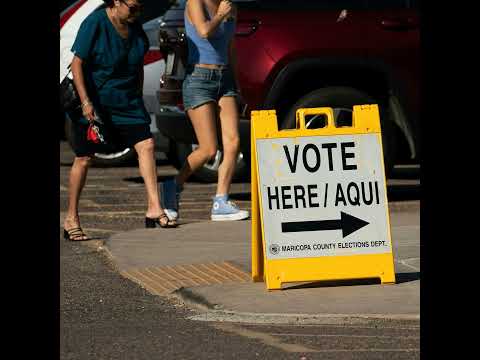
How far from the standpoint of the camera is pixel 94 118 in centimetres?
1098

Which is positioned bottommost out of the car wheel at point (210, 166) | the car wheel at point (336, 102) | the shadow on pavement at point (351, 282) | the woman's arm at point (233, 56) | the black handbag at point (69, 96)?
the shadow on pavement at point (351, 282)

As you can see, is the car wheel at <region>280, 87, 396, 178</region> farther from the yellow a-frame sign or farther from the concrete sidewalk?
the yellow a-frame sign

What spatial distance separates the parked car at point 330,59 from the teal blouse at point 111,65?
62.1 inches

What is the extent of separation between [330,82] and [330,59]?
29cm

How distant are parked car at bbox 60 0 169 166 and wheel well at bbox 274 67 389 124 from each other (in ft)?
6.45

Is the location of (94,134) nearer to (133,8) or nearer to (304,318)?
(133,8)

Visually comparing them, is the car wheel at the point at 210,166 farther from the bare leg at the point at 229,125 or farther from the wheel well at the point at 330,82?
the bare leg at the point at 229,125

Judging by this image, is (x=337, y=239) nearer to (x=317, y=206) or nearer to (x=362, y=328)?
(x=317, y=206)

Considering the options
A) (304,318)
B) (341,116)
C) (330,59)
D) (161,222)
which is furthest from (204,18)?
(304,318)

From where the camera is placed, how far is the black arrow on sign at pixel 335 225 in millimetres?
8703

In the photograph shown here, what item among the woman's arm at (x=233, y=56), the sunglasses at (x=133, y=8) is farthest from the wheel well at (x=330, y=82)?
the sunglasses at (x=133, y=8)
